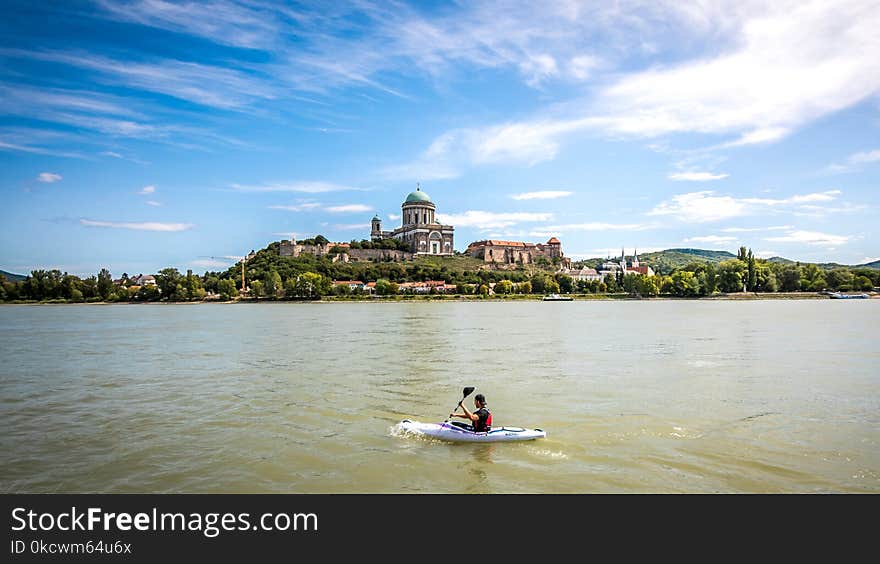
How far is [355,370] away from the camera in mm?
23484

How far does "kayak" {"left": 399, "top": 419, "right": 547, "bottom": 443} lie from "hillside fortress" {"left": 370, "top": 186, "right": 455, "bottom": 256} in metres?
151

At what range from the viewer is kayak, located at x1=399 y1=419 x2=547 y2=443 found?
12.5m

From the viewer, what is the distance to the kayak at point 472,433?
12.5 m

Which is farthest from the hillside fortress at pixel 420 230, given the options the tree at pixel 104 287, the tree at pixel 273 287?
the tree at pixel 104 287

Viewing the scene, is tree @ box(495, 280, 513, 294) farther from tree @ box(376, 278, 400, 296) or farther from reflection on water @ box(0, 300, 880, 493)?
reflection on water @ box(0, 300, 880, 493)

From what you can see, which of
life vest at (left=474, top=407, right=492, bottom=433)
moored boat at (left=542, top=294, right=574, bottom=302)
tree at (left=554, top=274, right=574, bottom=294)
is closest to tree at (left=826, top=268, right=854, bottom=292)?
tree at (left=554, top=274, right=574, bottom=294)

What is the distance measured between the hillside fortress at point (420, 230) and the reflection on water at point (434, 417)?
445 feet

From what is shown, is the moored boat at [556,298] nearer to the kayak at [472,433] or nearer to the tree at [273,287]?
the tree at [273,287]
